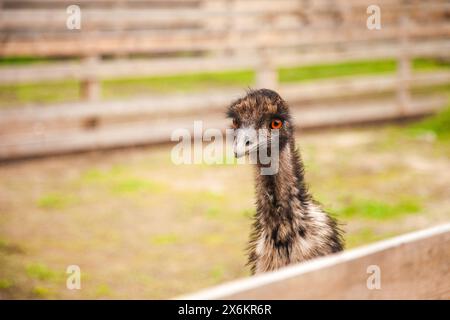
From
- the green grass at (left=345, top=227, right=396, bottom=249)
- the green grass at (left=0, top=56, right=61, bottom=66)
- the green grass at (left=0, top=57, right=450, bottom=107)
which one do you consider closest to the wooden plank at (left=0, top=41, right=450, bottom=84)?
the green grass at (left=0, top=57, right=450, bottom=107)

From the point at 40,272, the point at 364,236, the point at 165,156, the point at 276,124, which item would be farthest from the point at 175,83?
the point at 276,124

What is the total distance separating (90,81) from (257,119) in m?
5.69

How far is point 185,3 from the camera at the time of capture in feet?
Answer: 52.7

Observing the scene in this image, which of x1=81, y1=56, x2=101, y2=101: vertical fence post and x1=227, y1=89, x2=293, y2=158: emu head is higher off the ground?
x1=81, y1=56, x2=101, y2=101: vertical fence post

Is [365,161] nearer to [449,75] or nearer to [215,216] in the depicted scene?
[215,216]

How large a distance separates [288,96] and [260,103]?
6.68 metres

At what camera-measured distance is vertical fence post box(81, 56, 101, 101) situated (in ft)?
26.4

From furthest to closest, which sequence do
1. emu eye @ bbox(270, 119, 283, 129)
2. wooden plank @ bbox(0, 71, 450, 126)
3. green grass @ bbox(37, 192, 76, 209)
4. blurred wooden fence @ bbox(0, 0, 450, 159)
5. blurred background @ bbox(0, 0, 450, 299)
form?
1. blurred wooden fence @ bbox(0, 0, 450, 159)
2. wooden plank @ bbox(0, 71, 450, 126)
3. green grass @ bbox(37, 192, 76, 209)
4. blurred background @ bbox(0, 0, 450, 299)
5. emu eye @ bbox(270, 119, 283, 129)

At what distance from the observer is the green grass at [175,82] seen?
11.1 m

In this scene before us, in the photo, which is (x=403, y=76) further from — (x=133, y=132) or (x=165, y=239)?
(x=165, y=239)

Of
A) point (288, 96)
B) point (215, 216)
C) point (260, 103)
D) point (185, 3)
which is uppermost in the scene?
point (185, 3)

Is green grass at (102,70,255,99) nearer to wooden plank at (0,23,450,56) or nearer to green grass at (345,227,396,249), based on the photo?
wooden plank at (0,23,450,56)

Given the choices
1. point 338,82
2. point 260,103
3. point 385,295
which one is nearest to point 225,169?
point 338,82

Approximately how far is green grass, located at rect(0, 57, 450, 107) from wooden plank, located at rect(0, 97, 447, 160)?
174 cm
